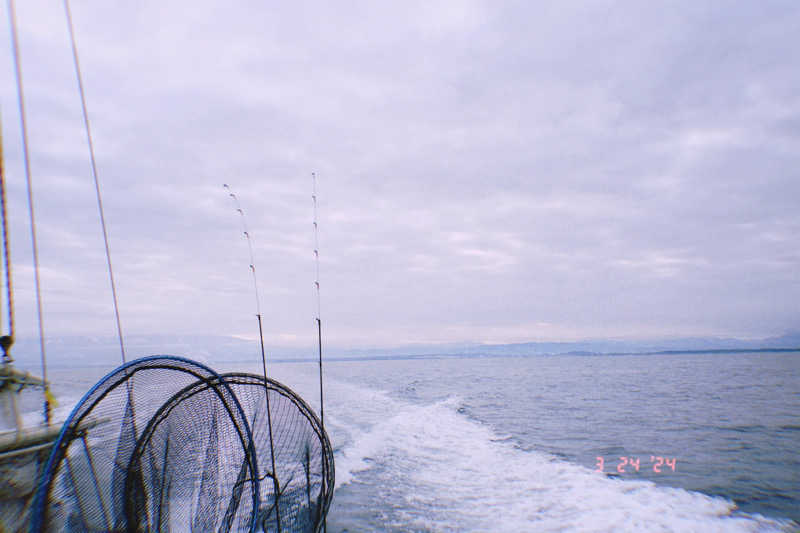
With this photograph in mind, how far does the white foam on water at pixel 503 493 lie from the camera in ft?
21.2

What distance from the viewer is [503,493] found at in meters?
7.83

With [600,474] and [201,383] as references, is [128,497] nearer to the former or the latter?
[201,383]

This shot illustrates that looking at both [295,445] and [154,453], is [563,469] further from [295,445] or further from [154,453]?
[154,453]

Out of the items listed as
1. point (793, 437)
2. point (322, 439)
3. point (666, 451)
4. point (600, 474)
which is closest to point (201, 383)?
point (322, 439)

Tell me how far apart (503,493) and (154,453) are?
638 centimetres

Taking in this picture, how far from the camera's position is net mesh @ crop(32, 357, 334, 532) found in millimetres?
3006

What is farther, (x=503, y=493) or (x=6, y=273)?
(x=503, y=493)

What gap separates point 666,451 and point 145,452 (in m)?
13.3

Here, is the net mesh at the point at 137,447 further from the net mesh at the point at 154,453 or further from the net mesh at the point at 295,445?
the net mesh at the point at 295,445
